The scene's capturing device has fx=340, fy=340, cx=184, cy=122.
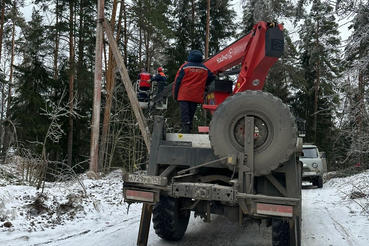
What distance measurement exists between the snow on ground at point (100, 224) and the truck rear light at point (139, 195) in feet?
3.67

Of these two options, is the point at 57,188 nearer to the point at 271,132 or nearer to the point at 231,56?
the point at 231,56

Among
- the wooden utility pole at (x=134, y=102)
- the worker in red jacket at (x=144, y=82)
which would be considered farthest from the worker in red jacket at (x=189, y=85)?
the wooden utility pole at (x=134, y=102)

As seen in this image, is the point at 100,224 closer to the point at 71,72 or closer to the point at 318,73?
the point at 71,72

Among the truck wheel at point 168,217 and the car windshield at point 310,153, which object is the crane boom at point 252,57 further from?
the car windshield at point 310,153

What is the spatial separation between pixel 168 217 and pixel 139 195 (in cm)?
82

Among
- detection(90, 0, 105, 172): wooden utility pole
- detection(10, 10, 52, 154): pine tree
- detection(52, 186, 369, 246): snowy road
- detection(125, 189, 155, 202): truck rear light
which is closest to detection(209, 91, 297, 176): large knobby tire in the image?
detection(125, 189, 155, 202): truck rear light

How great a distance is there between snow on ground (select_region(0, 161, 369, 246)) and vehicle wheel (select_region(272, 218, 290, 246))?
47 cm

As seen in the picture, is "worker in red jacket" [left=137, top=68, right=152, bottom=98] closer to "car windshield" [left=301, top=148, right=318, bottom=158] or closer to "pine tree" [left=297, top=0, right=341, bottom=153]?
"car windshield" [left=301, top=148, right=318, bottom=158]

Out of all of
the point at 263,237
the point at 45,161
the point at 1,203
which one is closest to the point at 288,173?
the point at 263,237

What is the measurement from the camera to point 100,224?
650 cm

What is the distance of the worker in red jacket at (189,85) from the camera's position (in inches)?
223

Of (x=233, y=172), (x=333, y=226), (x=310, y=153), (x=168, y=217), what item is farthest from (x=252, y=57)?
(x=310, y=153)

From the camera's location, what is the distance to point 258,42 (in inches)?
227

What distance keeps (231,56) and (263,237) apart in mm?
3308
